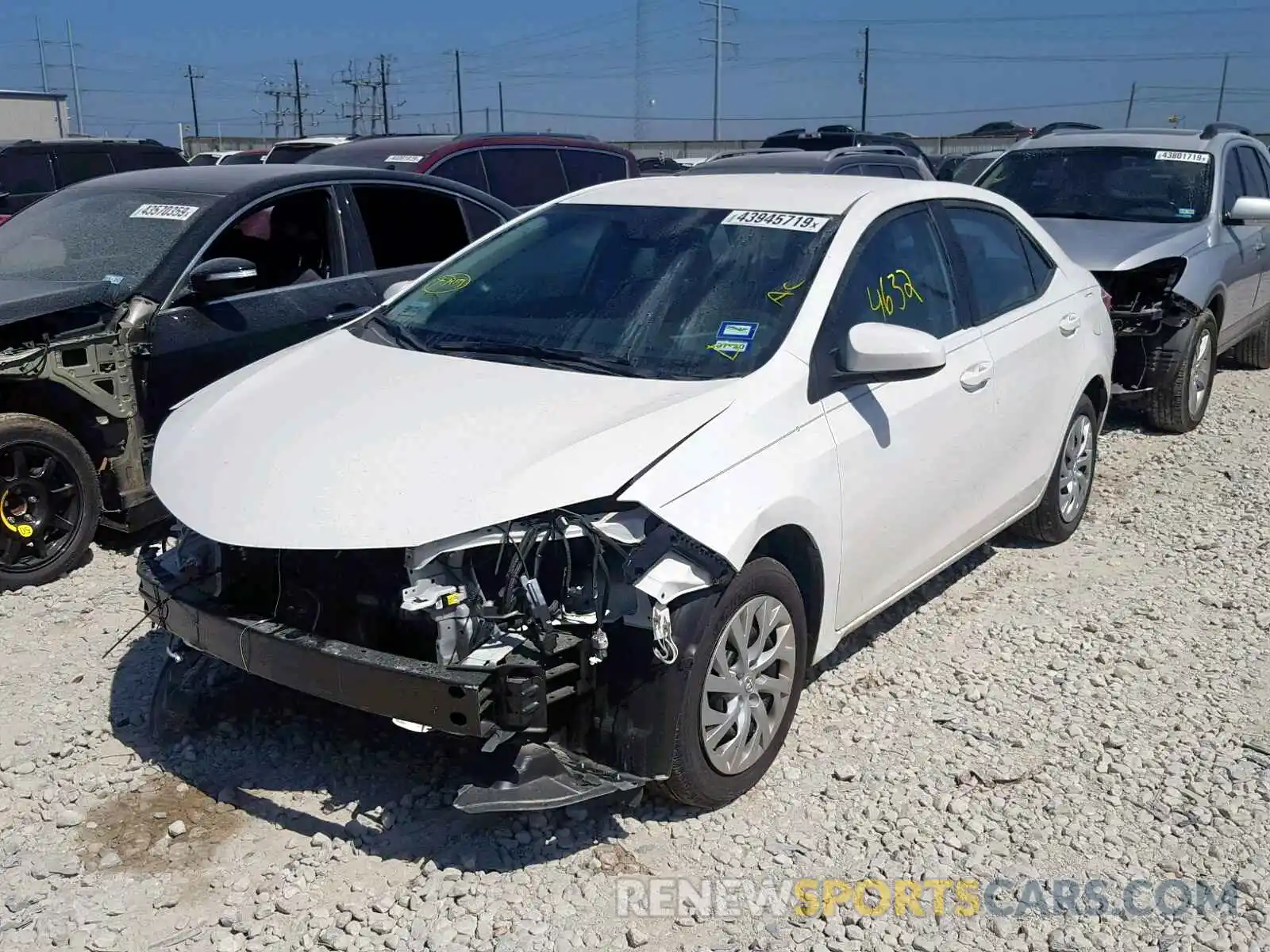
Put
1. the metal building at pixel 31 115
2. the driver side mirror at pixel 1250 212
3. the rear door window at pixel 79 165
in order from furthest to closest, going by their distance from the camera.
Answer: the metal building at pixel 31 115 < the rear door window at pixel 79 165 < the driver side mirror at pixel 1250 212

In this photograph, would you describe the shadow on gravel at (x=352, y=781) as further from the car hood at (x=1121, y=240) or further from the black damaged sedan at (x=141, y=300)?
the car hood at (x=1121, y=240)

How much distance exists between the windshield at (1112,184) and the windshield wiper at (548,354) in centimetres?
590

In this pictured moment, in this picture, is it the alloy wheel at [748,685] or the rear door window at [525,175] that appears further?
the rear door window at [525,175]

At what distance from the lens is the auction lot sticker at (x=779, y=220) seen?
4270 mm

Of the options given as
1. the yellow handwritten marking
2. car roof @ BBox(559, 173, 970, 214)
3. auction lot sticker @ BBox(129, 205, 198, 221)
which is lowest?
the yellow handwritten marking

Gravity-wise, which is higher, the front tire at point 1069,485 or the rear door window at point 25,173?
the rear door window at point 25,173

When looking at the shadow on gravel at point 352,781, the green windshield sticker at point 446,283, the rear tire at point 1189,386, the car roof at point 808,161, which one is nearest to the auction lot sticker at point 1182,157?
the rear tire at point 1189,386

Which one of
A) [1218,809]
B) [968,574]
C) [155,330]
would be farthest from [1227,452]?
[155,330]

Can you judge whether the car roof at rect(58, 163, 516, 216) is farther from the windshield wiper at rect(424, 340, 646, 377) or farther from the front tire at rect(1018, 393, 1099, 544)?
the front tire at rect(1018, 393, 1099, 544)

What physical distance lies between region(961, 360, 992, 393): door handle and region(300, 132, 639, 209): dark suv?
4.89 meters

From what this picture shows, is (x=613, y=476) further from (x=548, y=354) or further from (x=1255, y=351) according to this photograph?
(x=1255, y=351)

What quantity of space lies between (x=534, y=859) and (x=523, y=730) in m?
0.52

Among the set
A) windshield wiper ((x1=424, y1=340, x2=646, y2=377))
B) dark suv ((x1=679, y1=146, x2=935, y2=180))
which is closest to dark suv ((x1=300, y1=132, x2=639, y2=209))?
dark suv ((x1=679, y1=146, x2=935, y2=180))

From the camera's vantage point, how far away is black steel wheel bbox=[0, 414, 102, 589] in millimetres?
5156
